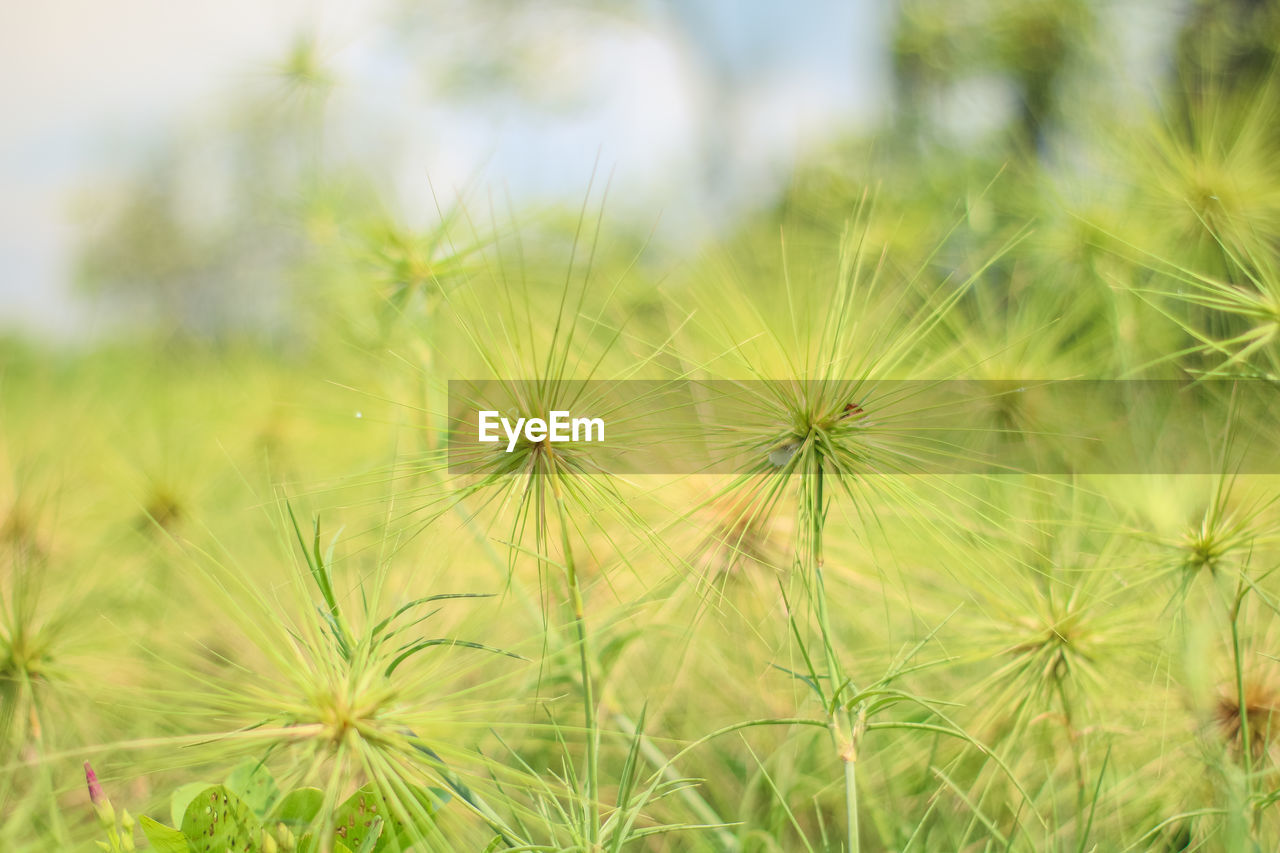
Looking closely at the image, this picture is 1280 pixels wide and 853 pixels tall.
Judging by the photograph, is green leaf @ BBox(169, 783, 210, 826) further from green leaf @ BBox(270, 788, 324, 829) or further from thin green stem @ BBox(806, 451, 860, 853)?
thin green stem @ BBox(806, 451, 860, 853)

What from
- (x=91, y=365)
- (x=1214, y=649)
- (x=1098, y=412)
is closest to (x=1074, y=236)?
(x=1098, y=412)

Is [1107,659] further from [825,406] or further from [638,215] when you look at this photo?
[638,215]

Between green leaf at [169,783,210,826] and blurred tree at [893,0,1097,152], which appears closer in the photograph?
green leaf at [169,783,210,826]

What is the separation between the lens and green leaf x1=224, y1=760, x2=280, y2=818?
348 millimetres

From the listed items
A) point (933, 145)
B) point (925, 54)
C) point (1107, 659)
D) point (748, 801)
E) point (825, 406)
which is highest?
point (925, 54)

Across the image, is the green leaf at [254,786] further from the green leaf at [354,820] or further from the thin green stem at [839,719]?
the thin green stem at [839,719]

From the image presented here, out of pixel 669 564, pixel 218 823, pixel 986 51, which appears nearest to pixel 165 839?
pixel 218 823

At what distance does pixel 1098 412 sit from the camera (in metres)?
0.87

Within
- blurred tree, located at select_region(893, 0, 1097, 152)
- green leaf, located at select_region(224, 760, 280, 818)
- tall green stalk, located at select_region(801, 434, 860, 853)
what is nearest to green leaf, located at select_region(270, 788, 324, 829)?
Result: green leaf, located at select_region(224, 760, 280, 818)

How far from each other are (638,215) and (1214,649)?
79cm

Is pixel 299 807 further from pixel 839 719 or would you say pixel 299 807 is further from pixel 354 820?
pixel 839 719

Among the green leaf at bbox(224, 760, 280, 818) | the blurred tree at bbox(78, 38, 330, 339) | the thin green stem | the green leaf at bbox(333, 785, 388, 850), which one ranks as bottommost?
the green leaf at bbox(333, 785, 388, 850)

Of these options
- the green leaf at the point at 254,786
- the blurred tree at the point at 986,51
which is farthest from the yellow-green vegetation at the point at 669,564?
the blurred tree at the point at 986,51

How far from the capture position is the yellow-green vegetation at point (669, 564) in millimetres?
375
